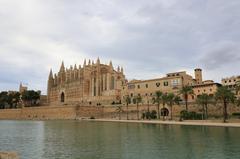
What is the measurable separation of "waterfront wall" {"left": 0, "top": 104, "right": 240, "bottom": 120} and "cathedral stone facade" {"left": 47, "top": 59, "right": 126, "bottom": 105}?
38.2 ft

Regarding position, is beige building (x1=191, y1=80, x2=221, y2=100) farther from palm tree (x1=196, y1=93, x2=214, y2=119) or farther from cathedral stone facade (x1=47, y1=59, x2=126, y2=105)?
cathedral stone facade (x1=47, y1=59, x2=126, y2=105)

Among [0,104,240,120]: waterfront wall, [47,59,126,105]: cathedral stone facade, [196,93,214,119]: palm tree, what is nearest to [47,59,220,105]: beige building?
[47,59,126,105]: cathedral stone facade

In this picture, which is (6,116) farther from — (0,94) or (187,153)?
(187,153)

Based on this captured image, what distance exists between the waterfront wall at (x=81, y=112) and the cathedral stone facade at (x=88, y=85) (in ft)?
38.2

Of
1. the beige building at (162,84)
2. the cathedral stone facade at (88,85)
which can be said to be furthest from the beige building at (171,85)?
the cathedral stone facade at (88,85)

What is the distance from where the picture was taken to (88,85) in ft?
457

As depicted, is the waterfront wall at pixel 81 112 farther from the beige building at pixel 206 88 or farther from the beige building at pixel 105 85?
the beige building at pixel 206 88

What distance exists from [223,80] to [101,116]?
168 feet

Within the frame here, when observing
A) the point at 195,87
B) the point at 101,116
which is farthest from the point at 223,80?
the point at 101,116

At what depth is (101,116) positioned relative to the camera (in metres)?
104

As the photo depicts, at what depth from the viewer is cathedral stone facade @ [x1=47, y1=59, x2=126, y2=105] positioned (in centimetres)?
12394

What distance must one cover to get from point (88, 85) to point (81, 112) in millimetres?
34892

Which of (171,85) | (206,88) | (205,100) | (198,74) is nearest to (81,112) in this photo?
(171,85)

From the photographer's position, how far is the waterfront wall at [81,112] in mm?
77137
